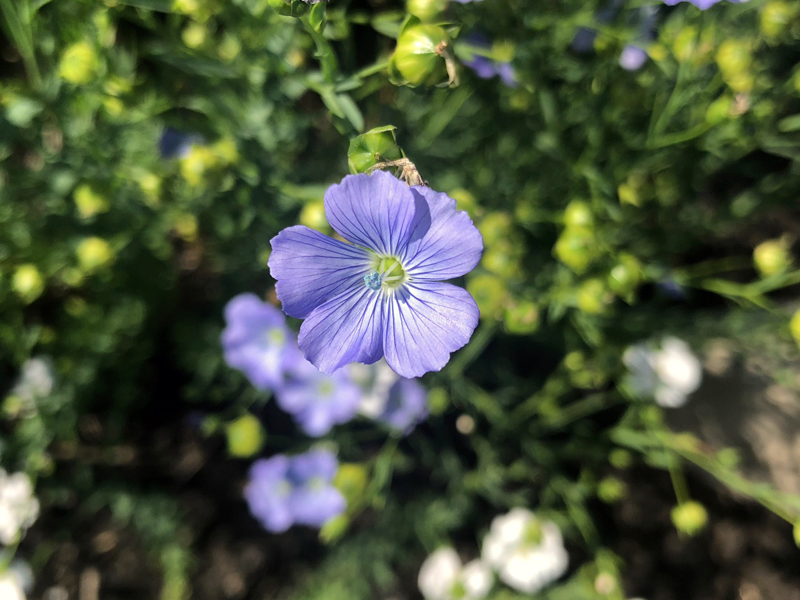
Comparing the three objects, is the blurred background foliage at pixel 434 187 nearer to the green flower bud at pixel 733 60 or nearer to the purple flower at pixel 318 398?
the green flower bud at pixel 733 60

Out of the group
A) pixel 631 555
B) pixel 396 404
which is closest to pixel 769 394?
pixel 631 555

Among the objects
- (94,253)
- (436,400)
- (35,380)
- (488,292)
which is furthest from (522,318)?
(35,380)

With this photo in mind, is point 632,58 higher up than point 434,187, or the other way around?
point 632,58

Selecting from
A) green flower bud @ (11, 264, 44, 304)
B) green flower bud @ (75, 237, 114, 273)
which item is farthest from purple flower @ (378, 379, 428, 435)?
green flower bud @ (11, 264, 44, 304)

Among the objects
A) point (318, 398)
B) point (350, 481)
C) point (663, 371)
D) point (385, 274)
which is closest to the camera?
point (385, 274)

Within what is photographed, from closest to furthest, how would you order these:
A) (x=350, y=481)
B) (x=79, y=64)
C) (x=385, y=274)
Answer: (x=385, y=274)
(x=79, y=64)
(x=350, y=481)

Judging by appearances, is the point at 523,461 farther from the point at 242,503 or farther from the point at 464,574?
the point at 242,503

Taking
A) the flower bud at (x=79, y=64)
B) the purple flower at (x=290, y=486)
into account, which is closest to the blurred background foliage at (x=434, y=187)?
the flower bud at (x=79, y=64)

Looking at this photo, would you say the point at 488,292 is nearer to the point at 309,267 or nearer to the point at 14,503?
the point at 309,267
